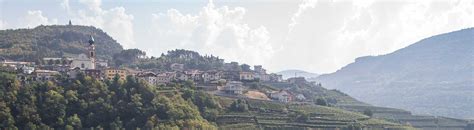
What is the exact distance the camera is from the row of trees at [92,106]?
141ft

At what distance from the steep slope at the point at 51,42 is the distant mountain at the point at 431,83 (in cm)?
5691

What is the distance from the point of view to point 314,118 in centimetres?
5347

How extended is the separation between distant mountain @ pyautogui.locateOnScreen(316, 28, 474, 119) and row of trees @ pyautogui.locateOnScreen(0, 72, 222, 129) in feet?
221

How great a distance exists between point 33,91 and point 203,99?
1313 centimetres

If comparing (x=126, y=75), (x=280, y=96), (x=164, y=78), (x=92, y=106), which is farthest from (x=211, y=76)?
(x=92, y=106)

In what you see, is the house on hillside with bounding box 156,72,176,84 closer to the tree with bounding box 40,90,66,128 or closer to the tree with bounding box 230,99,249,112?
the tree with bounding box 230,99,249,112

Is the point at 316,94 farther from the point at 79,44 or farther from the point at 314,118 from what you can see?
the point at 79,44

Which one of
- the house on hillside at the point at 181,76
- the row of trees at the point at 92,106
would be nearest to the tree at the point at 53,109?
the row of trees at the point at 92,106

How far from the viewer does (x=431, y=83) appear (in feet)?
500

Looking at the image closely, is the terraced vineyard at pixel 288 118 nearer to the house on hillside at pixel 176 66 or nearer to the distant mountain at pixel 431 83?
the house on hillside at pixel 176 66

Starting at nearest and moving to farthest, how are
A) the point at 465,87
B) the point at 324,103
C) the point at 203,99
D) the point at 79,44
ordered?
the point at 203,99, the point at 324,103, the point at 79,44, the point at 465,87

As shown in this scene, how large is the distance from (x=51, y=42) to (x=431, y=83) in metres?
94.7

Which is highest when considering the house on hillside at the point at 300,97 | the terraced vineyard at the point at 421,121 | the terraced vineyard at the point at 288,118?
the house on hillside at the point at 300,97

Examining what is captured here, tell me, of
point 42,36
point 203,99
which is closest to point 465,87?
point 42,36
